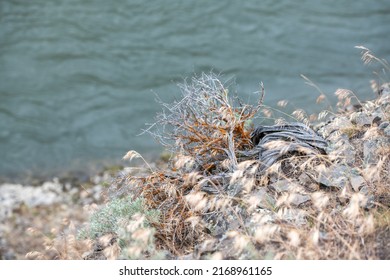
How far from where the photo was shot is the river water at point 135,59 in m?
10.3

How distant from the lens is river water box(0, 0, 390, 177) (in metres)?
10.3

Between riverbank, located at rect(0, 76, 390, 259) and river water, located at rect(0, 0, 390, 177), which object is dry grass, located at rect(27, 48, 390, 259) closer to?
Answer: riverbank, located at rect(0, 76, 390, 259)

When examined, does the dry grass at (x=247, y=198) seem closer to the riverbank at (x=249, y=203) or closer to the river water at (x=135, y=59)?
the riverbank at (x=249, y=203)

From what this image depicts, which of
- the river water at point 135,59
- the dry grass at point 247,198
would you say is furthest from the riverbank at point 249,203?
the river water at point 135,59

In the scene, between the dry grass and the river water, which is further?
the river water

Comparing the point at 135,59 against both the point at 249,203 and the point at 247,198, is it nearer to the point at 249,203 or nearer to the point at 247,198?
the point at 247,198

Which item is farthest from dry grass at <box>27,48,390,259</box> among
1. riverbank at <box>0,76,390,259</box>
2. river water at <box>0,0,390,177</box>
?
river water at <box>0,0,390,177</box>

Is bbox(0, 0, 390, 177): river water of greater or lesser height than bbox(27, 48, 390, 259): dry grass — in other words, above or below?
below

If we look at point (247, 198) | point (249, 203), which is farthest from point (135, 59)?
point (249, 203)

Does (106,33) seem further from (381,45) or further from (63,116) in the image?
(381,45)

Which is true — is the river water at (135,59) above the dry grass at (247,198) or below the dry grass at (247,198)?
below

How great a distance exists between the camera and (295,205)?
417 centimetres

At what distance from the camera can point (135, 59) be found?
1196cm
